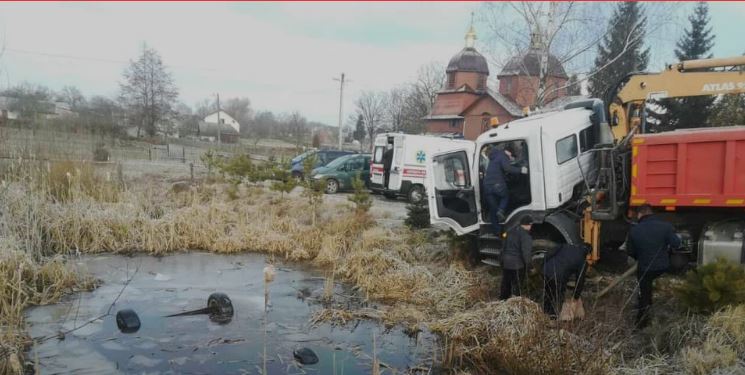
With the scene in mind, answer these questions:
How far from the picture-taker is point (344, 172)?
1962 cm

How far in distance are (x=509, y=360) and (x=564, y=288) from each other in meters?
2.07

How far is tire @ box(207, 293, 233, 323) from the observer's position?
22.7ft

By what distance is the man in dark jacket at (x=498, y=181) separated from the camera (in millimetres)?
7645

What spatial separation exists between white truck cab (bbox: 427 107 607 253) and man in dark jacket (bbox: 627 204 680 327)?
1.20m

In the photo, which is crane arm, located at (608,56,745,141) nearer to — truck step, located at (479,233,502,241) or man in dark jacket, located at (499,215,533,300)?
truck step, located at (479,233,502,241)

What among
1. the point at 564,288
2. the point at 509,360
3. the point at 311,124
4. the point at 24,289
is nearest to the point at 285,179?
the point at 24,289

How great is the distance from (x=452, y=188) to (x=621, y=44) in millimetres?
19757

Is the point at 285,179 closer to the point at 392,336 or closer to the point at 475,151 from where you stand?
the point at 475,151

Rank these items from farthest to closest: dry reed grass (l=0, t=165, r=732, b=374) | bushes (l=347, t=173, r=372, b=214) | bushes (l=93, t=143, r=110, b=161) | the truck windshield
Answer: the truck windshield
bushes (l=93, t=143, r=110, b=161)
bushes (l=347, t=173, r=372, b=214)
dry reed grass (l=0, t=165, r=732, b=374)

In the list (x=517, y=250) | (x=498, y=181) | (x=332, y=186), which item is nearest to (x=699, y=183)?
(x=517, y=250)

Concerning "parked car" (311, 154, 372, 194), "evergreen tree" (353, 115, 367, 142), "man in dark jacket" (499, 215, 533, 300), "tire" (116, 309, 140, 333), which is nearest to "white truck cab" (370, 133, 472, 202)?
"parked car" (311, 154, 372, 194)

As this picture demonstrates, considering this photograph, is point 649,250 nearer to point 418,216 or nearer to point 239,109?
point 418,216

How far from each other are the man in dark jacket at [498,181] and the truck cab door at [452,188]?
0.65 meters

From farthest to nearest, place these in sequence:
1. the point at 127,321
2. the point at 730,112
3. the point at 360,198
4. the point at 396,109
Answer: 1. the point at 396,109
2. the point at 730,112
3. the point at 360,198
4. the point at 127,321
